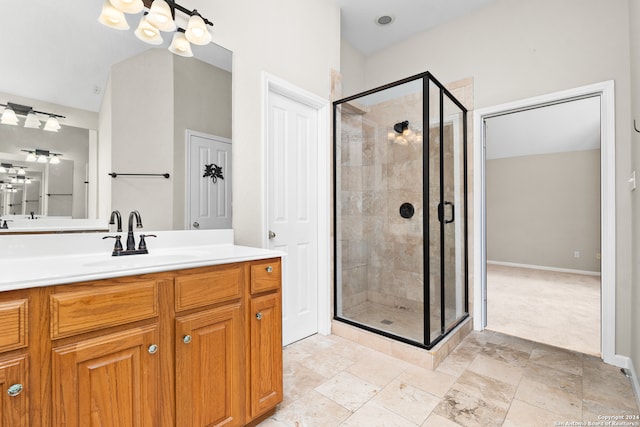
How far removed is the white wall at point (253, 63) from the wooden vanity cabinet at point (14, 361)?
120 cm

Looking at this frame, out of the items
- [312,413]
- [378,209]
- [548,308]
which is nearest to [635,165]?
[378,209]

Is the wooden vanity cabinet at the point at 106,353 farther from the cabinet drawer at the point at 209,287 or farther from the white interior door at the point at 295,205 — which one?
the white interior door at the point at 295,205

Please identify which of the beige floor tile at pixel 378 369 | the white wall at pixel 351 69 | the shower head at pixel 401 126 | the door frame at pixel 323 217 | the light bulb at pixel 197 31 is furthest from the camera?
the white wall at pixel 351 69

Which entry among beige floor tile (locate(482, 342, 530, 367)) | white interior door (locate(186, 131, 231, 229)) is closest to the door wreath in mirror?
white interior door (locate(186, 131, 231, 229))

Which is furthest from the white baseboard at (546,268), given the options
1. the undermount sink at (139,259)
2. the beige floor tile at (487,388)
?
the undermount sink at (139,259)

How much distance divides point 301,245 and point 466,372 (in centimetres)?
150

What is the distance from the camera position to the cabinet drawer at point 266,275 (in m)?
1.49

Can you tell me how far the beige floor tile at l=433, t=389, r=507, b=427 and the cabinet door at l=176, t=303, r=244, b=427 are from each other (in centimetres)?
109

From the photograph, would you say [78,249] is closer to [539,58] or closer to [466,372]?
[466,372]

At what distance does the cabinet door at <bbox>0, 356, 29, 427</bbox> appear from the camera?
86 cm

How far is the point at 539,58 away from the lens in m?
2.49

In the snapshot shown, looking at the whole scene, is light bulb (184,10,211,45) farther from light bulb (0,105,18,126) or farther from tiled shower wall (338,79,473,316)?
tiled shower wall (338,79,473,316)

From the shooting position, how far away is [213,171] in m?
1.92

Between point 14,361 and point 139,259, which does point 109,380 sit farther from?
point 139,259
